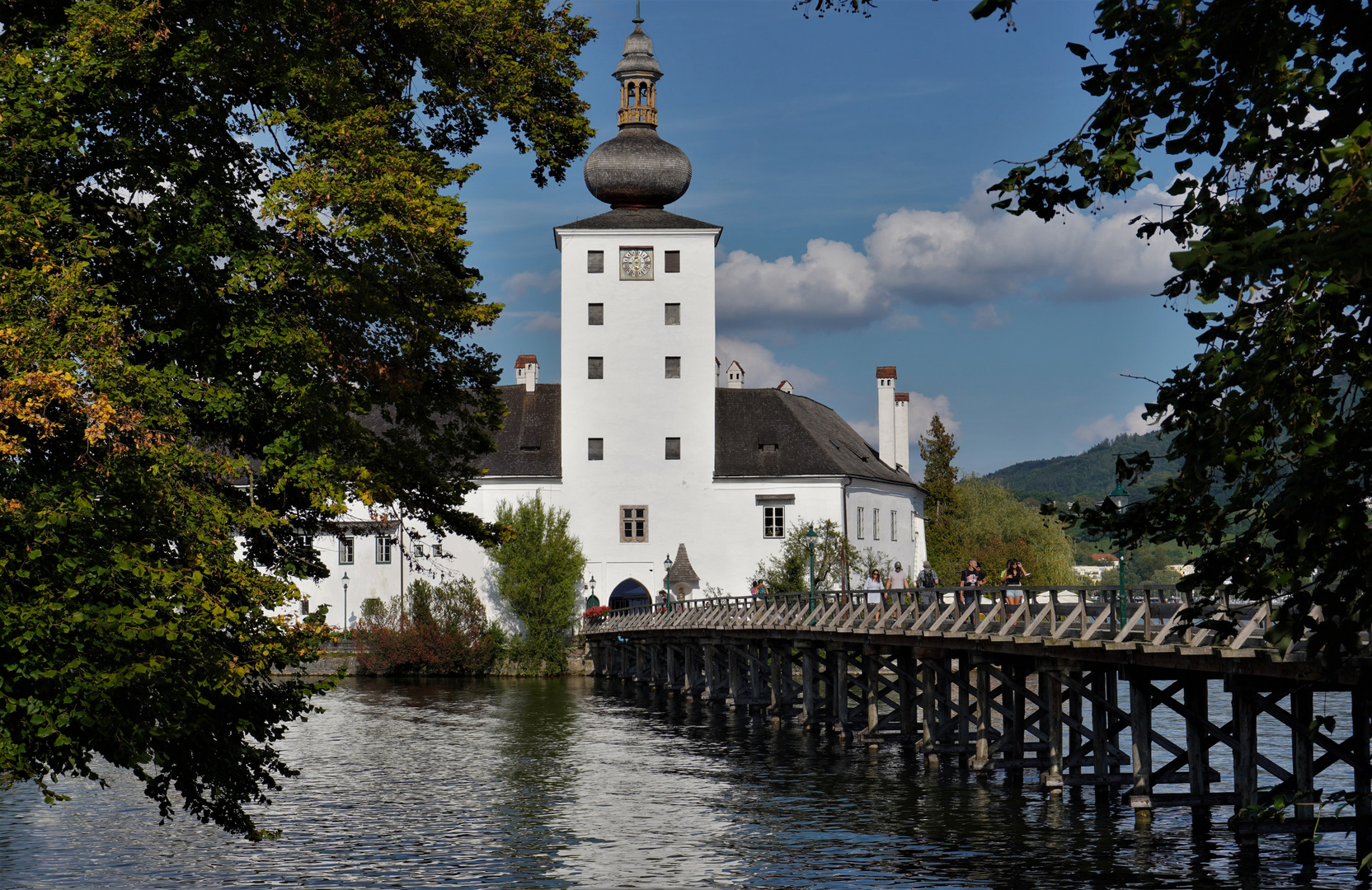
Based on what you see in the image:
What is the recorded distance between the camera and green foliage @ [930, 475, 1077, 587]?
261 ft

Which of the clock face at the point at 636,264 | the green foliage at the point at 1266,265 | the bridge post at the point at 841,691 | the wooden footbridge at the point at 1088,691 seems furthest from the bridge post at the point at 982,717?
the clock face at the point at 636,264

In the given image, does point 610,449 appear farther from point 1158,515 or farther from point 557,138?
point 1158,515

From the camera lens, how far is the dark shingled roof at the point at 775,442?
65750 millimetres

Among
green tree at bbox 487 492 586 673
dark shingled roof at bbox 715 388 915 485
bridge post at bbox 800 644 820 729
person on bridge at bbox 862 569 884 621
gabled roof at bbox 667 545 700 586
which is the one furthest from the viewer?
dark shingled roof at bbox 715 388 915 485

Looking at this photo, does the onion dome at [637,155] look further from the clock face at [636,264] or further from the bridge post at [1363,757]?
the bridge post at [1363,757]

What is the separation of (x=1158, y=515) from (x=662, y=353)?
56.9 meters

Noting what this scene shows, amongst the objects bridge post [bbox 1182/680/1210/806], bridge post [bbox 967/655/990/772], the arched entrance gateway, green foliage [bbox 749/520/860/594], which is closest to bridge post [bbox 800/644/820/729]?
bridge post [bbox 967/655/990/772]

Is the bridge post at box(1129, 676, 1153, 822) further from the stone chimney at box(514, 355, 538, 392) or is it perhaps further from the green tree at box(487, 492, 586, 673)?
the stone chimney at box(514, 355, 538, 392)

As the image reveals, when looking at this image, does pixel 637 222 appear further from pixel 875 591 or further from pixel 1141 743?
pixel 1141 743

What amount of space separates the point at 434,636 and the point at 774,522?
1516cm

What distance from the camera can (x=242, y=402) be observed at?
13250mm

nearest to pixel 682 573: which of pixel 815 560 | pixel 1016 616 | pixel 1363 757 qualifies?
pixel 815 560

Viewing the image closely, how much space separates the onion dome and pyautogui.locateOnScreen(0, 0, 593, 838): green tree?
5003 centimetres

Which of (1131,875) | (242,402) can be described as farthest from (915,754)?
(242,402)
